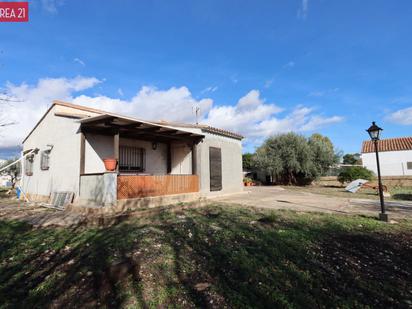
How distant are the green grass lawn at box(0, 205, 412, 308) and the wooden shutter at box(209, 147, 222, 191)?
5720mm

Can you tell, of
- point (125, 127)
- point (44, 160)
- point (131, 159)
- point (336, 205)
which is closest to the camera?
point (125, 127)

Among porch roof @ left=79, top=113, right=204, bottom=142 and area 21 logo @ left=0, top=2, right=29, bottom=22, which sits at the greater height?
area 21 logo @ left=0, top=2, right=29, bottom=22

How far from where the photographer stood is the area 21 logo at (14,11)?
19.7 feet

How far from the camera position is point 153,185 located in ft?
26.2

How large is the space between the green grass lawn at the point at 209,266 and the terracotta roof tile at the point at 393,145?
1206 inches

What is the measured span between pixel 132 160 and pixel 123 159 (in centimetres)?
44

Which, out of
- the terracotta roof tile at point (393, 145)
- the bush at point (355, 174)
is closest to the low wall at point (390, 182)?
the bush at point (355, 174)

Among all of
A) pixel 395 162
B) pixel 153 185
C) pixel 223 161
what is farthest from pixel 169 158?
pixel 395 162

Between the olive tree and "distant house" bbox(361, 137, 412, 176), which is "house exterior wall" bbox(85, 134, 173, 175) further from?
"distant house" bbox(361, 137, 412, 176)

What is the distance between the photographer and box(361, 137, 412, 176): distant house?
27344mm

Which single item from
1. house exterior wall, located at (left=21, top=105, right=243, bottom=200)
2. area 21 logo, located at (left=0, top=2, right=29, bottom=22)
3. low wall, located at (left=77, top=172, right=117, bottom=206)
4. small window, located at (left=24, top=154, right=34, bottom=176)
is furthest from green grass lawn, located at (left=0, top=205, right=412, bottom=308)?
small window, located at (left=24, top=154, right=34, bottom=176)

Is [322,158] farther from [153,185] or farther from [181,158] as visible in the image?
[153,185]

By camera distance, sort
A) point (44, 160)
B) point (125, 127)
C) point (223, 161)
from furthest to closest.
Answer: point (223, 161), point (44, 160), point (125, 127)

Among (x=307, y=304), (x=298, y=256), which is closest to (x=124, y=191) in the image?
(x=298, y=256)
